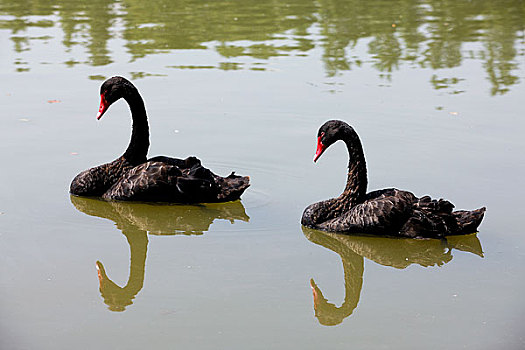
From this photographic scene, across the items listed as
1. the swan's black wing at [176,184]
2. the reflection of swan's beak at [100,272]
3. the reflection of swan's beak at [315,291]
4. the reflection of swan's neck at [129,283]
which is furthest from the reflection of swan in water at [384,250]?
the reflection of swan's beak at [100,272]

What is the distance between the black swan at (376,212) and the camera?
5.76 meters

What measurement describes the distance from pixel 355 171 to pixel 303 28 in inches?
319

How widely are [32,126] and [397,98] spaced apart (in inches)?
146

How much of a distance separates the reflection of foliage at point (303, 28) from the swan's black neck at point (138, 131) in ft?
13.3

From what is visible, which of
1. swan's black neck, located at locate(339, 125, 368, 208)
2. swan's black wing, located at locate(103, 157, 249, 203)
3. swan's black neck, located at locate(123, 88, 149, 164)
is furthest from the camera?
swan's black neck, located at locate(123, 88, 149, 164)

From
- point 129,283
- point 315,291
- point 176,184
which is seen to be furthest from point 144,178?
point 315,291

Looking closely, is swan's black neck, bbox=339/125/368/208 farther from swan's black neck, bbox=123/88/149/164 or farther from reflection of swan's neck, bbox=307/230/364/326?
swan's black neck, bbox=123/88/149/164

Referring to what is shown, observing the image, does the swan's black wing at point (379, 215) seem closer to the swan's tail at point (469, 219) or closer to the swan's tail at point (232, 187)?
the swan's tail at point (469, 219)

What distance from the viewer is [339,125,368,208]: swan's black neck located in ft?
19.7

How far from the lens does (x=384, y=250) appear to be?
5.73m

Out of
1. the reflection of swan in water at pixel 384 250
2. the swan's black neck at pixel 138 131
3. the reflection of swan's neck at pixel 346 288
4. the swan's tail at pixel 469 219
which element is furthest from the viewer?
the swan's black neck at pixel 138 131

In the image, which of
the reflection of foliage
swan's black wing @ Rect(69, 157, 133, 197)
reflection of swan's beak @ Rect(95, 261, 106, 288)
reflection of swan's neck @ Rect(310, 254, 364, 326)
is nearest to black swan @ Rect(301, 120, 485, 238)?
reflection of swan's neck @ Rect(310, 254, 364, 326)

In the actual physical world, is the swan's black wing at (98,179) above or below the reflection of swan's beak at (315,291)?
above

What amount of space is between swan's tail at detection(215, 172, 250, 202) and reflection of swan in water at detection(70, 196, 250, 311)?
8 centimetres
